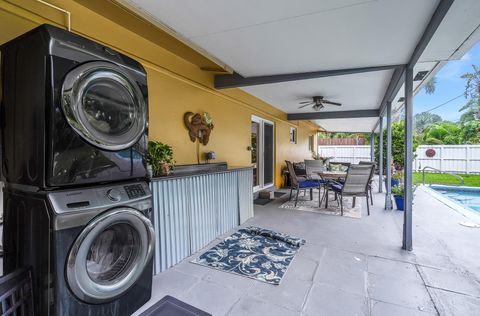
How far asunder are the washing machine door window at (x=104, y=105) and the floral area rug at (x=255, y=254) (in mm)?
1640

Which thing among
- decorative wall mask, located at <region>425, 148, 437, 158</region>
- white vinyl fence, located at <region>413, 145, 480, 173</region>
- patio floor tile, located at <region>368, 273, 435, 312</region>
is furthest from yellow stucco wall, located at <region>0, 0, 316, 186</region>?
white vinyl fence, located at <region>413, 145, 480, 173</region>

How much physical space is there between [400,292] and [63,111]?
2889 mm

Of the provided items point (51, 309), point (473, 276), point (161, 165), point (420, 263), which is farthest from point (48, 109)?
point (473, 276)

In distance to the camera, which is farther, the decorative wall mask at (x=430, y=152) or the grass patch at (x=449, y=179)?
the decorative wall mask at (x=430, y=152)

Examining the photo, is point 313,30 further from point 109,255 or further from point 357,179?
point 357,179

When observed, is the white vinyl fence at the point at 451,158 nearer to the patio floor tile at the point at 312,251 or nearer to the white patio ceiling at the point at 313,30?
the white patio ceiling at the point at 313,30

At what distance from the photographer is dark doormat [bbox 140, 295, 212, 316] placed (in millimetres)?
1790

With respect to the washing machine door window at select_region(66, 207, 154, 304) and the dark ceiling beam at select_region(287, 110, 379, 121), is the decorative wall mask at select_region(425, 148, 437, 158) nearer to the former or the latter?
the dark ceiling beam at select_region(287, 110, 379, 121)

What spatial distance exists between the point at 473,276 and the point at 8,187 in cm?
401

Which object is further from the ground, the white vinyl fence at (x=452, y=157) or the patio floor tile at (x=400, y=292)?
the white vinyl fence at (x=452, y=157)

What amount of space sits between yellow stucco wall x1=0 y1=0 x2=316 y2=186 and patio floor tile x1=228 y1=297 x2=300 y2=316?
2.00 m

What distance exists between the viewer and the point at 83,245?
1392mm

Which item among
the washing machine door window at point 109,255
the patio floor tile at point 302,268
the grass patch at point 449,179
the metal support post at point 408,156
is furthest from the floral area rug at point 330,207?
the grass patch at point 449,179

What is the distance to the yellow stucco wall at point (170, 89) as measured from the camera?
183 centimetres
